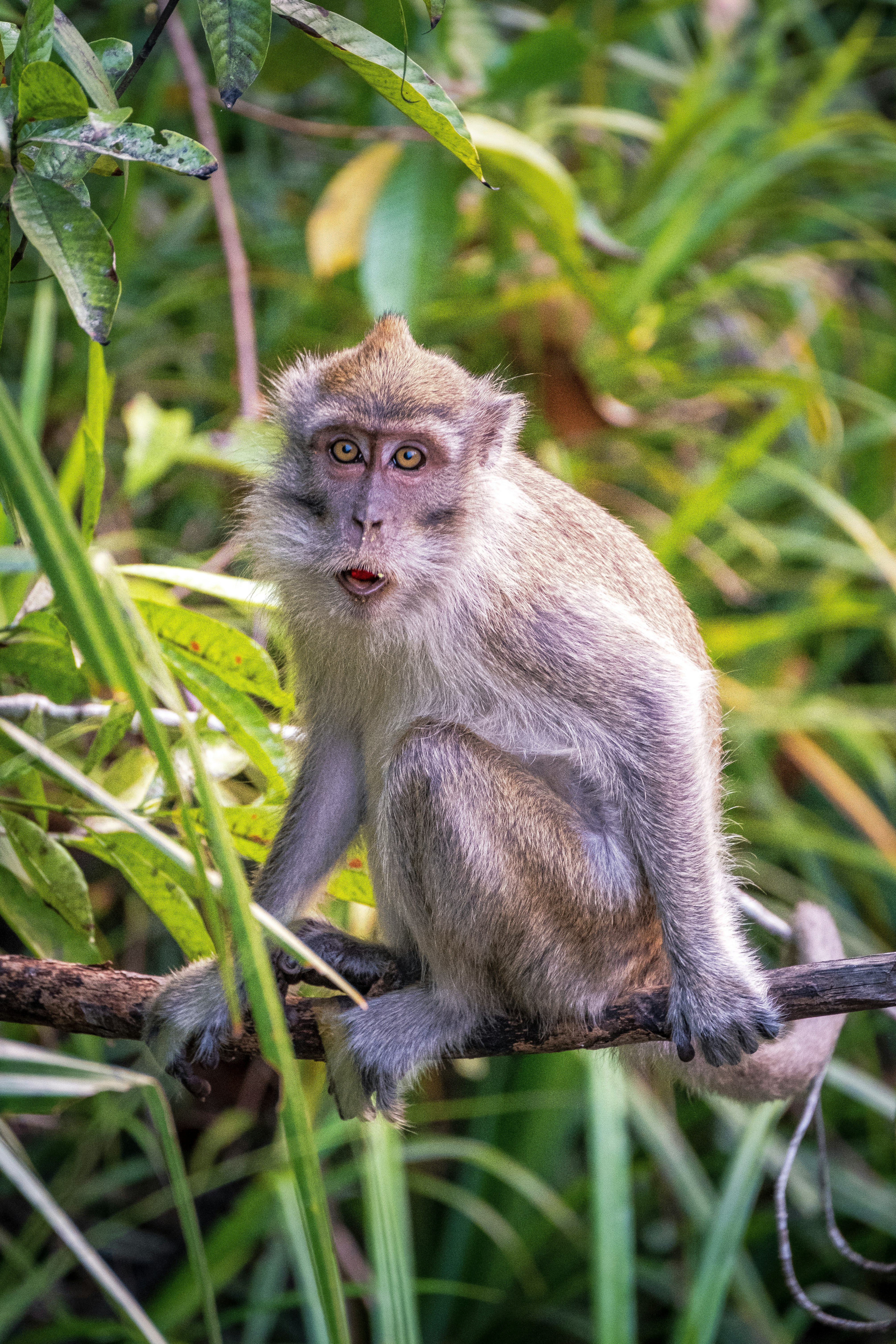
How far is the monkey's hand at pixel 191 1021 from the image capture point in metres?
2.84

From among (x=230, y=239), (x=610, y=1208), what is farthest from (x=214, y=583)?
(x=610, y=1208)

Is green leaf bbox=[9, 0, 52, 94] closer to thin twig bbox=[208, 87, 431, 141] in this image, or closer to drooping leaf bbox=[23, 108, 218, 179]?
drooping leaf bbox=[23, 108, 218, 179]

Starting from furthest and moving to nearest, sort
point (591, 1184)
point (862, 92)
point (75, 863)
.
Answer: point (862, 92), point (591, 1184), point (75, 863)

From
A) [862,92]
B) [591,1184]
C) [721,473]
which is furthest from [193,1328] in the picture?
[862,92]

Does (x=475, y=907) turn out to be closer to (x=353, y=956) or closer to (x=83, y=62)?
(x=353, y=956)

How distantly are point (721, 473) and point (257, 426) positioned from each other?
89.1 inches

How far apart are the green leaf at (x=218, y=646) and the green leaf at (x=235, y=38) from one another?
1.16 metres

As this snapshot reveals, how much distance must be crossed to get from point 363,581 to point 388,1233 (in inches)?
69.2

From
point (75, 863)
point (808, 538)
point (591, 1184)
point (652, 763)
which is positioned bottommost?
point (591, 1184)

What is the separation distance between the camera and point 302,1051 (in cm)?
270

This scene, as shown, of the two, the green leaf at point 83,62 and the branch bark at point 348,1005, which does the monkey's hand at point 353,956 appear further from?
the green leaf at point 83,62

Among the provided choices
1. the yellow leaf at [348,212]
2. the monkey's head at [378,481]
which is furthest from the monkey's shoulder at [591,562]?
the yellow leaf at [348,212]

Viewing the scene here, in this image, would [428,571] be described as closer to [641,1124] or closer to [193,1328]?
[641,1124]

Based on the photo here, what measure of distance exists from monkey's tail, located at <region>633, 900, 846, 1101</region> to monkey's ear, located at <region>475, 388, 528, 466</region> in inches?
58.0
